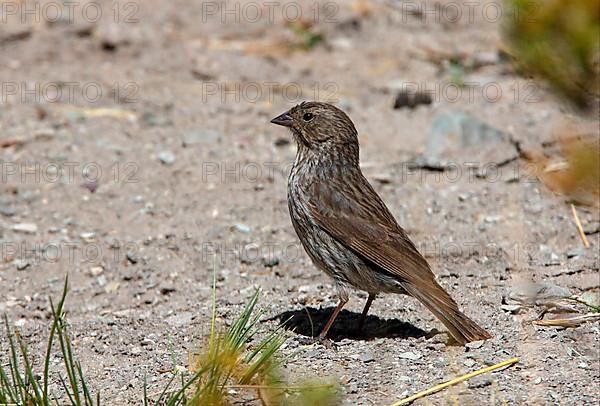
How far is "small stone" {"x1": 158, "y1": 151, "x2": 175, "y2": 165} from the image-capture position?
26.9 ft

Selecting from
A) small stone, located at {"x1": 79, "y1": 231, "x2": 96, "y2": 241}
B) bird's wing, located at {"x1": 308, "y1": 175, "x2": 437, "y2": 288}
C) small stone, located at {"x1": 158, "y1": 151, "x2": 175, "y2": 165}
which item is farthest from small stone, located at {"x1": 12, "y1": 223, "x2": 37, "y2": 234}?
bird's wing, located at {"x1": 308, "y1": 175, "x2": 437, "y2": 288}

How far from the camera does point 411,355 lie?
518 centimetres

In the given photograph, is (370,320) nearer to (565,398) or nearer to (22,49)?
(565,398)

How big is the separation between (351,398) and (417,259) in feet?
3.92

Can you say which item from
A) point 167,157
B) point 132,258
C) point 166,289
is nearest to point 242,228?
point 132,258

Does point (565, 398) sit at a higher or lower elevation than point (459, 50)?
lower

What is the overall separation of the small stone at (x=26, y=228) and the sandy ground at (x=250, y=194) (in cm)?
4

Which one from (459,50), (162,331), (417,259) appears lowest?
(162,331)

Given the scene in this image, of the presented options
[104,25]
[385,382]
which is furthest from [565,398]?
[104,25]

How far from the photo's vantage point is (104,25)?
10297 millimetres

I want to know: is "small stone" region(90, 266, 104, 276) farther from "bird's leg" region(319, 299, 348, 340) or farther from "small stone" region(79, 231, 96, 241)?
"bird's leg" region(319, 299, 348, 340)

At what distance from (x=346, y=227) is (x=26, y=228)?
8.86ft

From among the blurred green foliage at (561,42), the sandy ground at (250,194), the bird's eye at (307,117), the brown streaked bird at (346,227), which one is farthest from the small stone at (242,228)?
the blurred green foliage at (561,42)

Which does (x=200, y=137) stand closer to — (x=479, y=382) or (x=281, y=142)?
(x=281, y=142)
